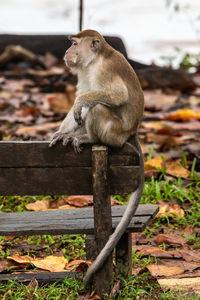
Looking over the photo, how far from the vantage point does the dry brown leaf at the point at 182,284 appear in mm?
3665

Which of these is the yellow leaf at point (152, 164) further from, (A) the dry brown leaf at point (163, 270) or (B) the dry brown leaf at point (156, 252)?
(A) the dry brown leaf at point (163, 270)

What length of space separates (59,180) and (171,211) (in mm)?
1827

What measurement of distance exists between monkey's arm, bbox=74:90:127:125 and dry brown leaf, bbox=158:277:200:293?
4.18 feet

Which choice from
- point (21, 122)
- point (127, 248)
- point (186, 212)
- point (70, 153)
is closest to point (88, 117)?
point (70, 153)

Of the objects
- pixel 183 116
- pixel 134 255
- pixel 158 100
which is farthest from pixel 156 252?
pixel 158 100

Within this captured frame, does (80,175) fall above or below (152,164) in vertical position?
above

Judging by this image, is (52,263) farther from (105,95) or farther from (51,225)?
(105,95)

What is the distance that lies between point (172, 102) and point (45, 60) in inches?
119

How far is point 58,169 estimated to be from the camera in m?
3.39

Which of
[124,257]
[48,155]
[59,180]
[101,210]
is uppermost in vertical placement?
[48,155]

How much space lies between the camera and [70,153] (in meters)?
3.38

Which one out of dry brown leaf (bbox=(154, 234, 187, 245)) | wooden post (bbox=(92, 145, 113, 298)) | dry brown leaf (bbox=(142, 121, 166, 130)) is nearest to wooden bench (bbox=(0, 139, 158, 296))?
wooden post (bbox=(92, 145, 113, 298))

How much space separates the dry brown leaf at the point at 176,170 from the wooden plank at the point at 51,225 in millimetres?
1928

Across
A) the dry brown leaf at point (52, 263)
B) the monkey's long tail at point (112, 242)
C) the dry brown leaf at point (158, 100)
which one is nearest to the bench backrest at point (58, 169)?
the monkey's long tail at point (112, 242)
